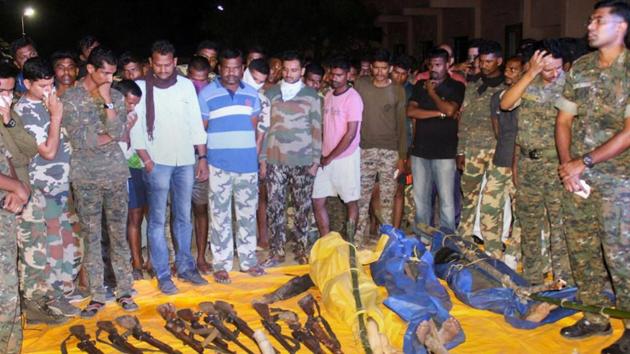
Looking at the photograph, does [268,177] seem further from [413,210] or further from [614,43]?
[614,43]

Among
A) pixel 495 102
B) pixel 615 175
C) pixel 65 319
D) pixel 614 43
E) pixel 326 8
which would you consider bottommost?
pixel 65 319

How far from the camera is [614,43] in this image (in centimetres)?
507

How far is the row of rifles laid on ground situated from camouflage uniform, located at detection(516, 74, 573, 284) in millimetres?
1977

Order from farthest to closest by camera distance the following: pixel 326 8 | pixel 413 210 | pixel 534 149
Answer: pixel 326 8 < pixel 413 210 < pixel 534 149

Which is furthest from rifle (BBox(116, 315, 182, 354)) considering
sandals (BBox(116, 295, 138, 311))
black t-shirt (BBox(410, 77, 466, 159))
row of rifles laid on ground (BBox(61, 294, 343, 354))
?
black t-shirt (BBox(410, 77, 466, 159))

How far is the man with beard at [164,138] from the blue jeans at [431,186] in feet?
8.01

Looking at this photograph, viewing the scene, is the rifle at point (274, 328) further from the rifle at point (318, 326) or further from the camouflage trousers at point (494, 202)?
the camouflage trousers at point (494, 202)

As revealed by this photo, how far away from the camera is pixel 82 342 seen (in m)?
5.11

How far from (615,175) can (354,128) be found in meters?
2.90

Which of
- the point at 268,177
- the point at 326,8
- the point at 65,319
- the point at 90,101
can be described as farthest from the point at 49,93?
the point at 326,8

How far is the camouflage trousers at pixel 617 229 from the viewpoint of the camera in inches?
198

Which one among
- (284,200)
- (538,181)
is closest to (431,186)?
(284,200)

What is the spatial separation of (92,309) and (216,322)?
3.68 ft

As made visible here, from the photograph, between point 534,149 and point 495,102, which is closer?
point 534,149
